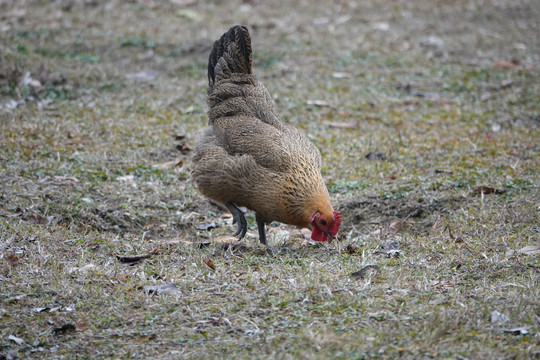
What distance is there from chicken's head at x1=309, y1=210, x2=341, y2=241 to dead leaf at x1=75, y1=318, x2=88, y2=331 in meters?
1.83

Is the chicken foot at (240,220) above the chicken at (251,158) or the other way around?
the other way around

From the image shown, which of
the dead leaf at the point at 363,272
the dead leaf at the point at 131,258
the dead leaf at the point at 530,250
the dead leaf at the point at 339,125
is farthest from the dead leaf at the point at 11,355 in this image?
the dead leaf at the point at 339,125

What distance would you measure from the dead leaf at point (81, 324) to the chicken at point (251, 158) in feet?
5.58

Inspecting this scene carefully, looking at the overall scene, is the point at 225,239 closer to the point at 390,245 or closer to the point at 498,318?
the point at 390,245

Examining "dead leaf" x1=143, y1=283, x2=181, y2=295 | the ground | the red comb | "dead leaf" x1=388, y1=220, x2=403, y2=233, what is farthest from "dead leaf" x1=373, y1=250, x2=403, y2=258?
"dead leaf" x1=143, y1=283, x2=181, y2=295

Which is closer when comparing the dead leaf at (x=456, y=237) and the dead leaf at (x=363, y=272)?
the dead leaf at (x=363, y=272)

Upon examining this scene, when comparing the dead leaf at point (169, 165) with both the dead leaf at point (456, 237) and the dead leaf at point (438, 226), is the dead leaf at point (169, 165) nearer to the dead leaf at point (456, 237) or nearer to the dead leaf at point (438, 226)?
the dead leaf at point (438, 226)

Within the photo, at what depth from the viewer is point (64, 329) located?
3.29 meters

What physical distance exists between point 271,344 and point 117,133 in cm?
423

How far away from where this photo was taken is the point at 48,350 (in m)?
3.14

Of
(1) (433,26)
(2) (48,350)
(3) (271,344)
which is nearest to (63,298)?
(2) (48,350)

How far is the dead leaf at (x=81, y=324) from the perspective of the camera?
131 inches

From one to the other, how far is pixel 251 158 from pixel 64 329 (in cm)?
199

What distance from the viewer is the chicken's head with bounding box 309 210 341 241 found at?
14.5ft
